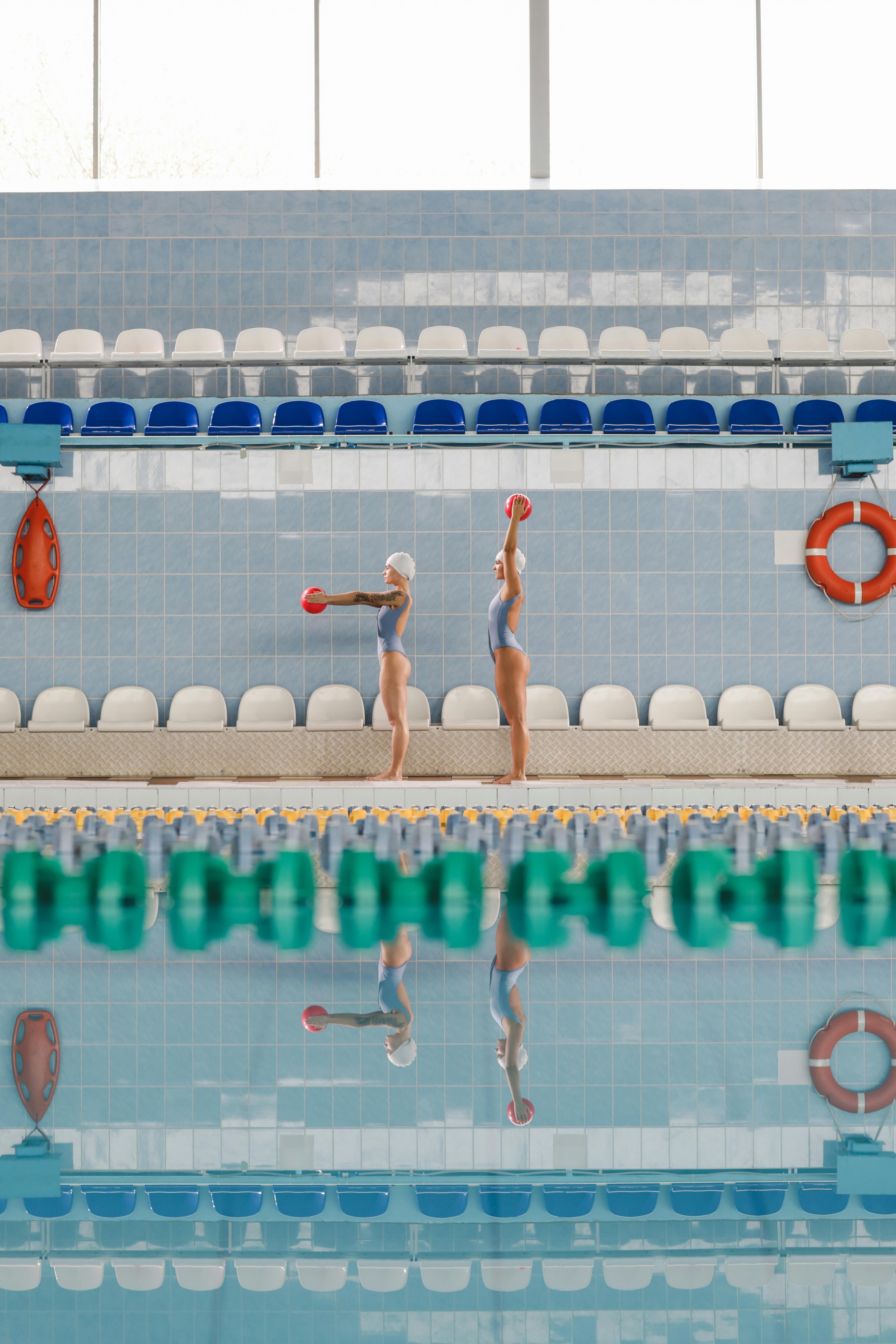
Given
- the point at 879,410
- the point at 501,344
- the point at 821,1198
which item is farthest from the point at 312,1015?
the point at 501,344

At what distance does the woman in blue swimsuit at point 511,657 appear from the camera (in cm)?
712

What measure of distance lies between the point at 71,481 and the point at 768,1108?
300 inches

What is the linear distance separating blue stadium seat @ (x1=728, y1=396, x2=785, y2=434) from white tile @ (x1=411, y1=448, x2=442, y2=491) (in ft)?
7.02

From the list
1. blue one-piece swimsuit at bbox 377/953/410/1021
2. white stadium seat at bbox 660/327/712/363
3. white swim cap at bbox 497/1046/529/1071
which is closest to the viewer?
white swim cap at bbox 497/1046/529/1071

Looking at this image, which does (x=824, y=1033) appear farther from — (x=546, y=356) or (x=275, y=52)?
(x=275, y=52)

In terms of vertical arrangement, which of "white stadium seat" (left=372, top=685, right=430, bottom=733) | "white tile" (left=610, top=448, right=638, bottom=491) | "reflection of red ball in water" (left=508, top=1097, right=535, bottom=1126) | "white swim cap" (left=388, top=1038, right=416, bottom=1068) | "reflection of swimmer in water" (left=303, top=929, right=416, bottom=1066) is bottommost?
"reflection of red ball in water" (left=508, top=1097, right=535, bottom=1126)

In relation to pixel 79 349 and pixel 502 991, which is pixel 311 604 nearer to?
pixel 79 349

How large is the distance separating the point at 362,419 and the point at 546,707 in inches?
96.9

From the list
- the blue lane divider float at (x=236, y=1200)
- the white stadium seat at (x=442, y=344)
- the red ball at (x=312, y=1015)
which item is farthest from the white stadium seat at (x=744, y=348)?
the blue lane divider float at (x=236, y=1200)

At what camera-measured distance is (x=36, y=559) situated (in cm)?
844

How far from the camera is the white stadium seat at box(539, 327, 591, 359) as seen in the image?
9.72 m

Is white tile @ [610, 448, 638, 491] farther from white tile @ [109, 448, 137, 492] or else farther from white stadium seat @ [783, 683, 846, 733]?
white tile @ [109, 448, 137, 492]

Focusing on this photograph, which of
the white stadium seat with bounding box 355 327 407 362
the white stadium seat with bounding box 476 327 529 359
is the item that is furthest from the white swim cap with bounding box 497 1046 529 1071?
the white stadium seat with bounding box 476 327 529 359

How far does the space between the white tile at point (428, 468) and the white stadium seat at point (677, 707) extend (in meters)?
2.24
